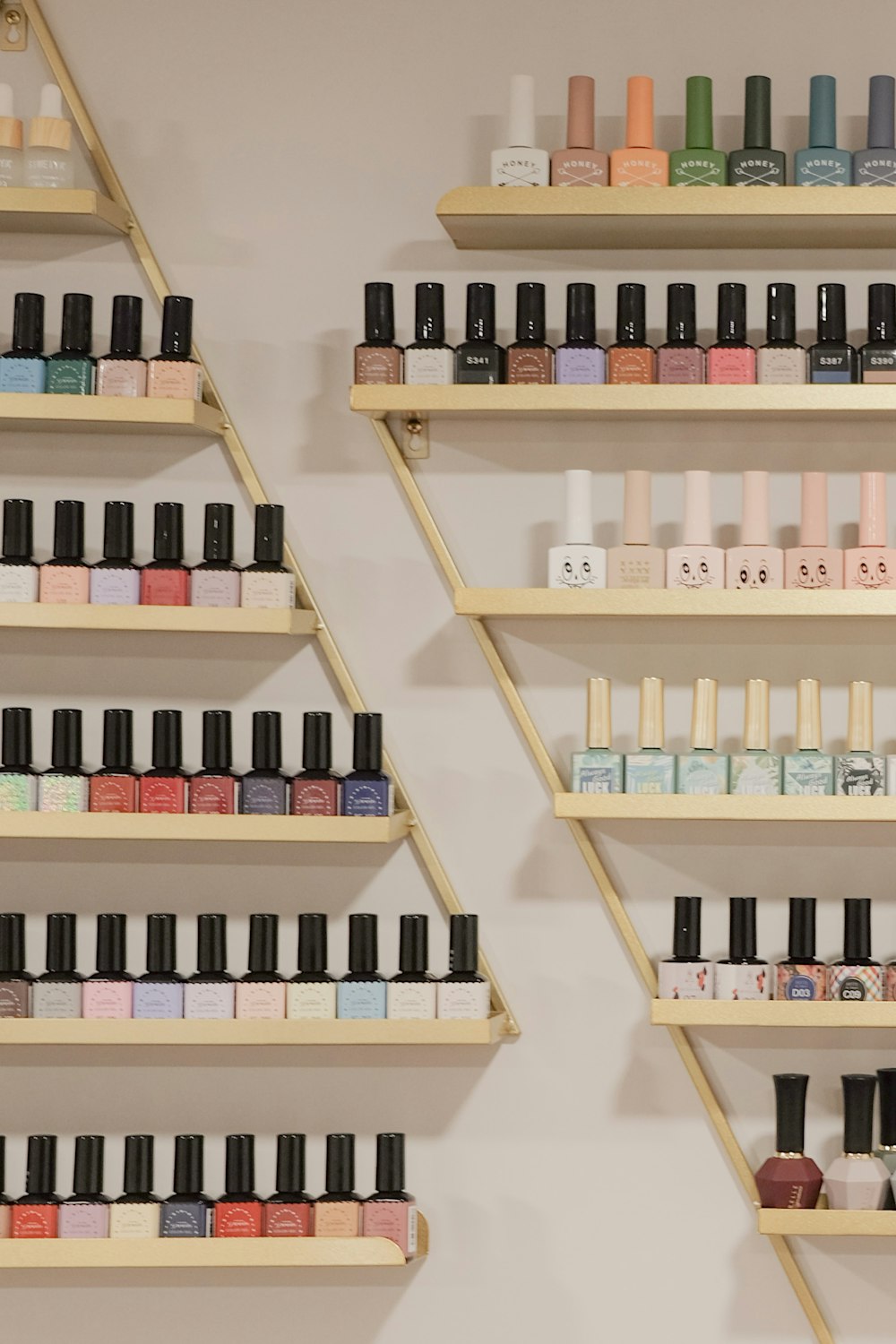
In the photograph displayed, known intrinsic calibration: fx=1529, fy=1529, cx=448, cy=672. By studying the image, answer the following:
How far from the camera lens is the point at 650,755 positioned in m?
1.86

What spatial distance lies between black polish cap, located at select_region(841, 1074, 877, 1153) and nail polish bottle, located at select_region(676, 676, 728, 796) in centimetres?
40

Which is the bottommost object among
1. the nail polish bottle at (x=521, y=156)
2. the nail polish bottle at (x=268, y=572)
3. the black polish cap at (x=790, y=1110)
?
the black polish cap at (x=790, y=1110)

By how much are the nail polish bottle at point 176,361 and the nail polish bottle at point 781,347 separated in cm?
71

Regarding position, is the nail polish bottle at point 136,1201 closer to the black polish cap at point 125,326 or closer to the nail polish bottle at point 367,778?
the nail polish bottle at point 367,778

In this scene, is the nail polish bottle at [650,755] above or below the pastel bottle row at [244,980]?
above

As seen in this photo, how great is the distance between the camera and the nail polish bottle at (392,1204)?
1.87 metres

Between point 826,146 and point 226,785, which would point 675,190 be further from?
point 226,785

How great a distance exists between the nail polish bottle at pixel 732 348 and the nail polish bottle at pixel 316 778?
0.65m

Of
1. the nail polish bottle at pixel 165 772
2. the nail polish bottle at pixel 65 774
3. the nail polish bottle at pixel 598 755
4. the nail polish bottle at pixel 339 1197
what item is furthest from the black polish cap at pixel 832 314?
the nail polish bottle at pixel 339 1197

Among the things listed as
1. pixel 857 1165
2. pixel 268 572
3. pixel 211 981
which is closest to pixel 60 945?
pixel 211 981

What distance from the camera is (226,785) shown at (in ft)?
6.18

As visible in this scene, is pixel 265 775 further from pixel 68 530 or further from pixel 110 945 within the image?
pixel 68 530

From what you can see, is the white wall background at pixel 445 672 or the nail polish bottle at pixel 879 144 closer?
the nail polish bottle at pixel 879 144

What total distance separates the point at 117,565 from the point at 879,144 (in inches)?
42.8
